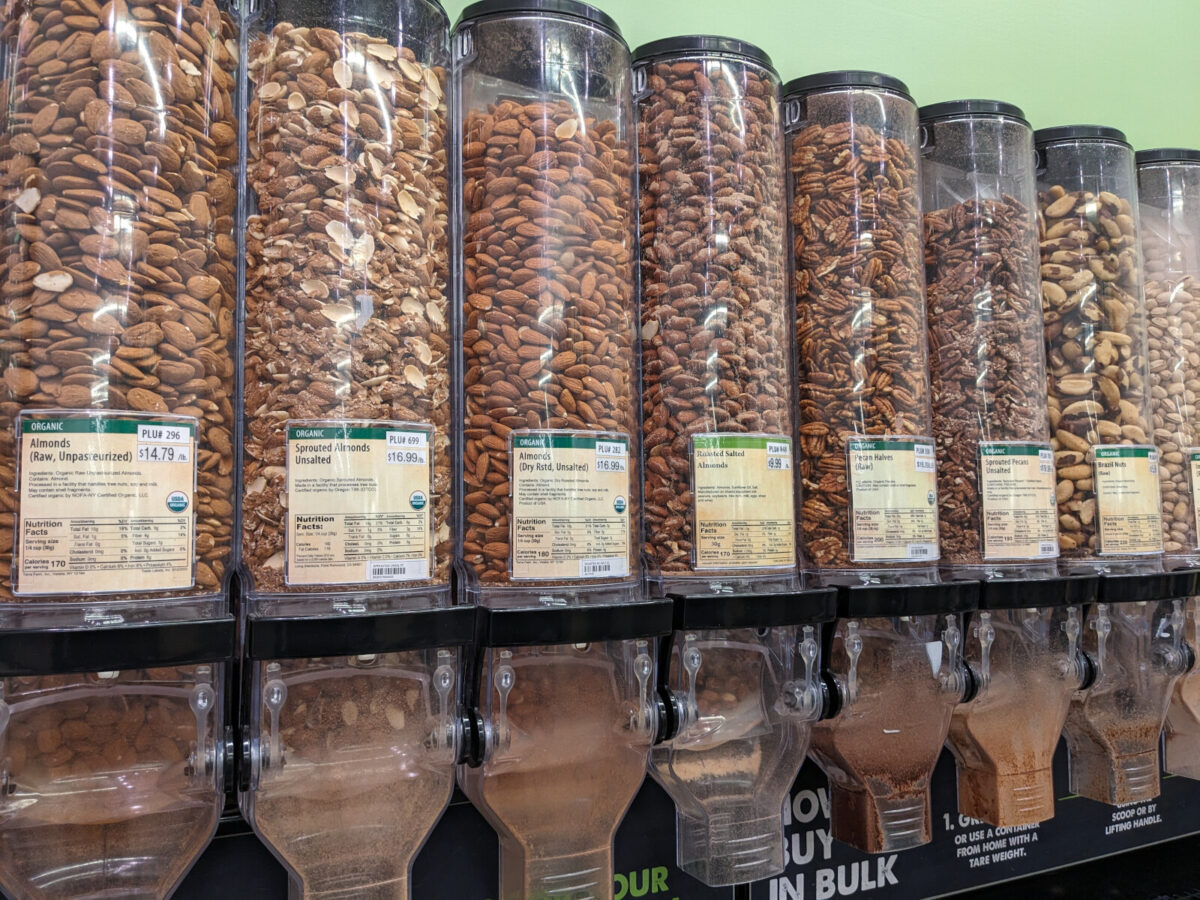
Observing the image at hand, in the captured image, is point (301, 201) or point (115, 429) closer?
point (115, 429)

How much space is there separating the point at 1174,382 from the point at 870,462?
24.5 inches

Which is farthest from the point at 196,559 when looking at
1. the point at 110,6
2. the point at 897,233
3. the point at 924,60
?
the point at 924,60

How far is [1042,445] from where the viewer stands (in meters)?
1.11

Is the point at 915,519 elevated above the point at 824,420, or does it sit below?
below

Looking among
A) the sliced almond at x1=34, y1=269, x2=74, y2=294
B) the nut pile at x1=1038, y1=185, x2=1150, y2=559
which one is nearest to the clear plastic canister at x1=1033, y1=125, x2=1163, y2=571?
the nut pile at x1=1038, y1=185, x2=1150, y2=559

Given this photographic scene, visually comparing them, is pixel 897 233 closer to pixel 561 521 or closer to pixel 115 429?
pixel 561 521

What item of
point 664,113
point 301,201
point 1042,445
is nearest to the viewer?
point 301,201

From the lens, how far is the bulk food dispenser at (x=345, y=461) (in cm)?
72

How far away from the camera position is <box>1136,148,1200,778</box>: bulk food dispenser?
4.19 ft

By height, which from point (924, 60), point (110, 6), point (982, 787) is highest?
point (924, 60)

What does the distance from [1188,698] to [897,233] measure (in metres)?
0.84

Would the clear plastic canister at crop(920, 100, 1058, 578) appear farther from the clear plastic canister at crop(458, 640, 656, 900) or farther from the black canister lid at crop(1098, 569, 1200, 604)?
the clear plastic canister at crop(458, 640, 656, 900)

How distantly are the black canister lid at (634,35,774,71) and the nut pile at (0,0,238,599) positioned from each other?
18.8 inches

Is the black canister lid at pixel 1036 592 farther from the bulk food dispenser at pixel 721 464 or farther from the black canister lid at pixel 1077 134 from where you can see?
the black canister lid at pixel 1077 134
